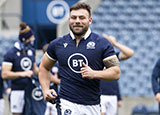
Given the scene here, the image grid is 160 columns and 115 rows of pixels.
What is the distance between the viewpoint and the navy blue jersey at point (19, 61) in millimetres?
7610

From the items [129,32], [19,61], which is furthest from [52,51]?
[129,32]

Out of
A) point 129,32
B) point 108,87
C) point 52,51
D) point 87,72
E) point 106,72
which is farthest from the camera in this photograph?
point 129,32

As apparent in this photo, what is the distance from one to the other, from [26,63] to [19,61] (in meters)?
0.16

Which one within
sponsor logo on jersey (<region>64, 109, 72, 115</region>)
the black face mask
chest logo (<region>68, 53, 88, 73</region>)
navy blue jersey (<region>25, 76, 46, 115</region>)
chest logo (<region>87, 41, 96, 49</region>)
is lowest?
sponsor logo on jersey (<region>64, 109, 72, 115</region>)

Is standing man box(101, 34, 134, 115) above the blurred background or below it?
below

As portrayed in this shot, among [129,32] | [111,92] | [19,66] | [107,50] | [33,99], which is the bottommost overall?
[33,99]

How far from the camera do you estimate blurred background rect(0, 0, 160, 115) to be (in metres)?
13.5

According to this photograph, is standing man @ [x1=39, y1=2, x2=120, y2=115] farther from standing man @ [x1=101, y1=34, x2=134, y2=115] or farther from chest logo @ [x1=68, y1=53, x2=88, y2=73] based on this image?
standing man @ [x1=101, y1=34, x2=134, y2=115]

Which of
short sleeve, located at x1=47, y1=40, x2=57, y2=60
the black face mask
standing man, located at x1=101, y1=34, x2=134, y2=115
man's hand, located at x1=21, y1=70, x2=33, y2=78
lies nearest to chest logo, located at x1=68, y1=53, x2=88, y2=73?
short sleeve, located at x1=47, y1=40, x2=57, y2=60

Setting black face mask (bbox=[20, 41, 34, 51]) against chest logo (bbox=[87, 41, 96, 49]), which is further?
black face mask (bbox=[20, 41, 34, 51])

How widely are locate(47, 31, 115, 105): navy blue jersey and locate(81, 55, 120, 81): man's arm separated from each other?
0.08 metres

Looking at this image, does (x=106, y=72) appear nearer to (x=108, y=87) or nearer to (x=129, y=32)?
(x=108, y=87)

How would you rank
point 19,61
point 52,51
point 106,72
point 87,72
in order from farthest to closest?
point 19,61 < point 52,51 < point 106,72 < point 87,72

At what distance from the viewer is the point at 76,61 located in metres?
4.70
